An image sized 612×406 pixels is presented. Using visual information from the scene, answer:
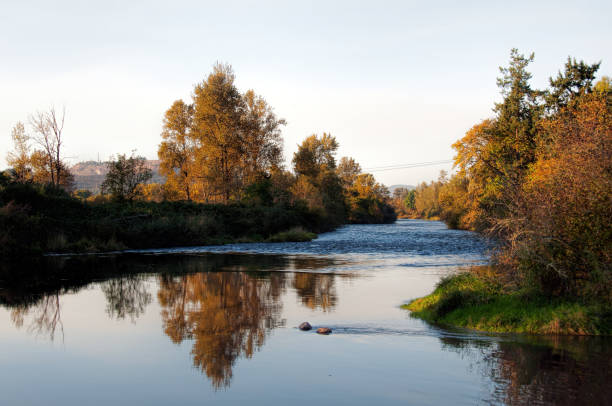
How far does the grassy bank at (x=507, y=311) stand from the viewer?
432 inches

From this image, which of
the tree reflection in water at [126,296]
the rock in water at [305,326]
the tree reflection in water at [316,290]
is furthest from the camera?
the tree reflection in water at [316,290]

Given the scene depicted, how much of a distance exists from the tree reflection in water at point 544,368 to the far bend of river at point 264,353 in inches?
1.3

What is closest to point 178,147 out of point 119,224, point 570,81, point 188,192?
point 188,192

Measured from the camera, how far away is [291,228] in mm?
54094

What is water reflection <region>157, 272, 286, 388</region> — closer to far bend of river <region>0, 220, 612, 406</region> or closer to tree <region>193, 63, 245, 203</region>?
far bend of river <region>0, 220, 612, 406</region>

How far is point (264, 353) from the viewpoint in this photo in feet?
33.7

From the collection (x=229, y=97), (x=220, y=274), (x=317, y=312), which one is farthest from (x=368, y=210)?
(x=317, y=312)

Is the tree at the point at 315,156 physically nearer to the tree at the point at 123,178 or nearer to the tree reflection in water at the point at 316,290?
the tree at the point at 123,178

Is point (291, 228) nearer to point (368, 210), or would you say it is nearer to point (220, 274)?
point (220, 274)

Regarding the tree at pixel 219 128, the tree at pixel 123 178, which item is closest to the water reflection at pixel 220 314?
the tree at pixel 123 178

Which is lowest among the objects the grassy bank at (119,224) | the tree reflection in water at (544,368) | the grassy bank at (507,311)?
the tree reflection in water at (544,368)

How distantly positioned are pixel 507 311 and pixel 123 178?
43.4 metres

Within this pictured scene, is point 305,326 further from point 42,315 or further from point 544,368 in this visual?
point 42,315

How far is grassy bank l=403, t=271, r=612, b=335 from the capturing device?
11.0 meters
